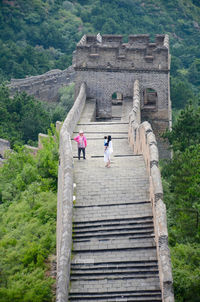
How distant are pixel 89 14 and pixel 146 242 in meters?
82.8

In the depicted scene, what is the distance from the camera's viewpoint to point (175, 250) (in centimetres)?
1938

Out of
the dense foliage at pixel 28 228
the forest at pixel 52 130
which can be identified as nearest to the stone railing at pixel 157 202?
the forest at pixel 52 130

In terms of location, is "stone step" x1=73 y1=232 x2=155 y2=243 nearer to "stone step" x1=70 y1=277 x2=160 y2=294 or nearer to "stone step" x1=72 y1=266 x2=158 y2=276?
"stone step" x1=72 y1=266 x2=158 y2=276

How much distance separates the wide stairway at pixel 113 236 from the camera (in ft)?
52.2

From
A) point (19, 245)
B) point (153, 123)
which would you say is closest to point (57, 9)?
point (153, 123)

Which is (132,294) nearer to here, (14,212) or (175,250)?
(175,250)

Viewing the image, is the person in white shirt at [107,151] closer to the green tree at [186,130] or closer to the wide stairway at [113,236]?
the wide stairway at [113,236]

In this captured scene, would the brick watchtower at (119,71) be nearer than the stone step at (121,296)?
No

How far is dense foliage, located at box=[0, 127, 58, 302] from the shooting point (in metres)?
18.1

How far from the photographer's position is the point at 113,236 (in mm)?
17062

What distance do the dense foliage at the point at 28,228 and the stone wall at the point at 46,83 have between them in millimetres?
35862

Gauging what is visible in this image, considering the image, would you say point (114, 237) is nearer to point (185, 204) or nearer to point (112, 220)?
point (112, 220)

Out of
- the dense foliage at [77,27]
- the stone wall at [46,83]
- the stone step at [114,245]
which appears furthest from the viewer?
the dense foliage at [77,27]

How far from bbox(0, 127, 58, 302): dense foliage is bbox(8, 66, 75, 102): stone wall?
35862 mm
